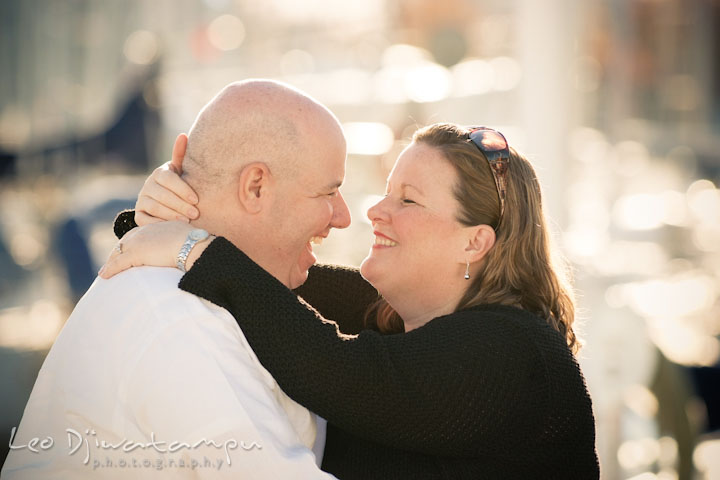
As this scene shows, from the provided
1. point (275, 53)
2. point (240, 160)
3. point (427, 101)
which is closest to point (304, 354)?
point (240, 160)

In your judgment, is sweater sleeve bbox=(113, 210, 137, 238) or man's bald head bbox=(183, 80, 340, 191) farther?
sweater sleeve bbox=(113, 210, 137, 238)

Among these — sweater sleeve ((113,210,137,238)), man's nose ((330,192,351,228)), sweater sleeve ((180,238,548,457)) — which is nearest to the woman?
sweater sleeve ((180,238,548,457))

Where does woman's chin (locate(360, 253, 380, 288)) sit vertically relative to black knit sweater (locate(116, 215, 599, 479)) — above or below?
above

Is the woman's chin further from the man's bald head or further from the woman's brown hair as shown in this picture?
the man's bald head

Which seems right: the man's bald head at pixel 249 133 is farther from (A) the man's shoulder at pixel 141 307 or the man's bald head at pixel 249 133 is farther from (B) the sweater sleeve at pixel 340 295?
(B) the sweater sleeve at pixel 340 295

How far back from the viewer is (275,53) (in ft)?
29.7

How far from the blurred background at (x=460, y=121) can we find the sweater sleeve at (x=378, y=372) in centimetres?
237

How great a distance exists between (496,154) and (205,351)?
4.03 ft

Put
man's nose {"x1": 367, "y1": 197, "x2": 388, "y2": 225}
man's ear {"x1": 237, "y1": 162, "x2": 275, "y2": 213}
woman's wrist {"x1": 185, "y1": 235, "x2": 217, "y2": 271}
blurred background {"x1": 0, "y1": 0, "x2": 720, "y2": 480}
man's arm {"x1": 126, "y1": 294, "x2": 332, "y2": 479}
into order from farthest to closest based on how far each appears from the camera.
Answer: blurred background {"x1": 0, "y1": 0, "x2": 720, "y2": 480} → man's nose {"x1": 367, "y1": 197, "x2": 388, "y2": 225} → man's ear {"x1": 237, "y1": 162, "x2": 275, "y2": 213} → woman's wrist {"x1": 185, "y1": 235, "x2": 217, "y2": 271} → man's arm {"x1": 126, "y1": 294, "x2": 332, "y2": 479}

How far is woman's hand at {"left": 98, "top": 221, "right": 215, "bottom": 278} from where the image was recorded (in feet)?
7.34

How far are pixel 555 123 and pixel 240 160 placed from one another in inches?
105

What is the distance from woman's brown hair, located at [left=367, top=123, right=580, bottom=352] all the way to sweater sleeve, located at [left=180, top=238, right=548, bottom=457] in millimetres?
455

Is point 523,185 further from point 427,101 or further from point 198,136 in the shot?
point 427,101

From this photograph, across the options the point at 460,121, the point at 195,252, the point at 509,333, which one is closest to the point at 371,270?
the point at 509,333
